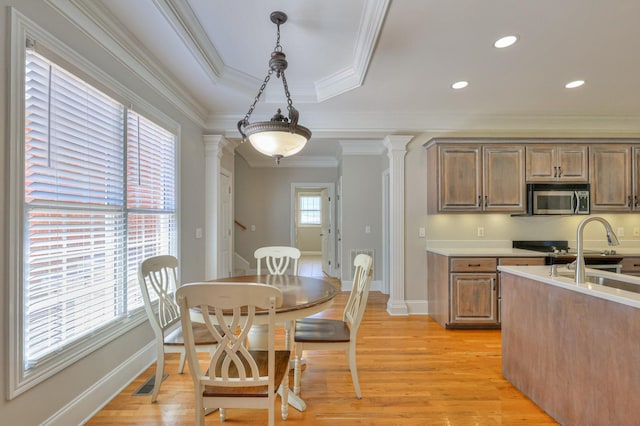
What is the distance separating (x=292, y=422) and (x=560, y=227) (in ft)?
13.0

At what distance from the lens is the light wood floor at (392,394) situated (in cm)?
186

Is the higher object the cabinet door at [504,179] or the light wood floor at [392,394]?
the cabinet door at [504,179]

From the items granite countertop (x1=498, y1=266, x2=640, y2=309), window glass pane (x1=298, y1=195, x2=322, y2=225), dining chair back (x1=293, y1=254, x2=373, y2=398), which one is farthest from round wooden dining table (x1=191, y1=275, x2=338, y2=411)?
window glass pane (x1=298, y1=195, x2=322, y2=225)

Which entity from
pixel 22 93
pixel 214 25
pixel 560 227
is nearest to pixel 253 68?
pixel 214 25

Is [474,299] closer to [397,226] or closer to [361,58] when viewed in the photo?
[397,226]

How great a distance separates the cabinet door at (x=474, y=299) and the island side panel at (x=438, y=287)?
0.27ft

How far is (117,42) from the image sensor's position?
2072 millimetres

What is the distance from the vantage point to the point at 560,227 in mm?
3842

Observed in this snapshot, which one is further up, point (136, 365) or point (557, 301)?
point (557, 301)

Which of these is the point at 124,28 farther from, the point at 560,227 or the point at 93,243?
the point at 560,227

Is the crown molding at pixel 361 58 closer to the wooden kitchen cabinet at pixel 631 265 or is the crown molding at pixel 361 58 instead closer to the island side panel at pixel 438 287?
the island side panel at pixel 438 287

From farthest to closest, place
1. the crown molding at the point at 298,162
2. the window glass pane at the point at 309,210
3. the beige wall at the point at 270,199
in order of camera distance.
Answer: the window glass pane at the point at 309,210 → the beige wall at the point at 270,199 → the crown molding at the point at 298,162

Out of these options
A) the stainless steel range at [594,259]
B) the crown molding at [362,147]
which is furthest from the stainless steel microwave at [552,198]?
the crown molding at [362,147]

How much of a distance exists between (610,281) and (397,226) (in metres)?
2.10
